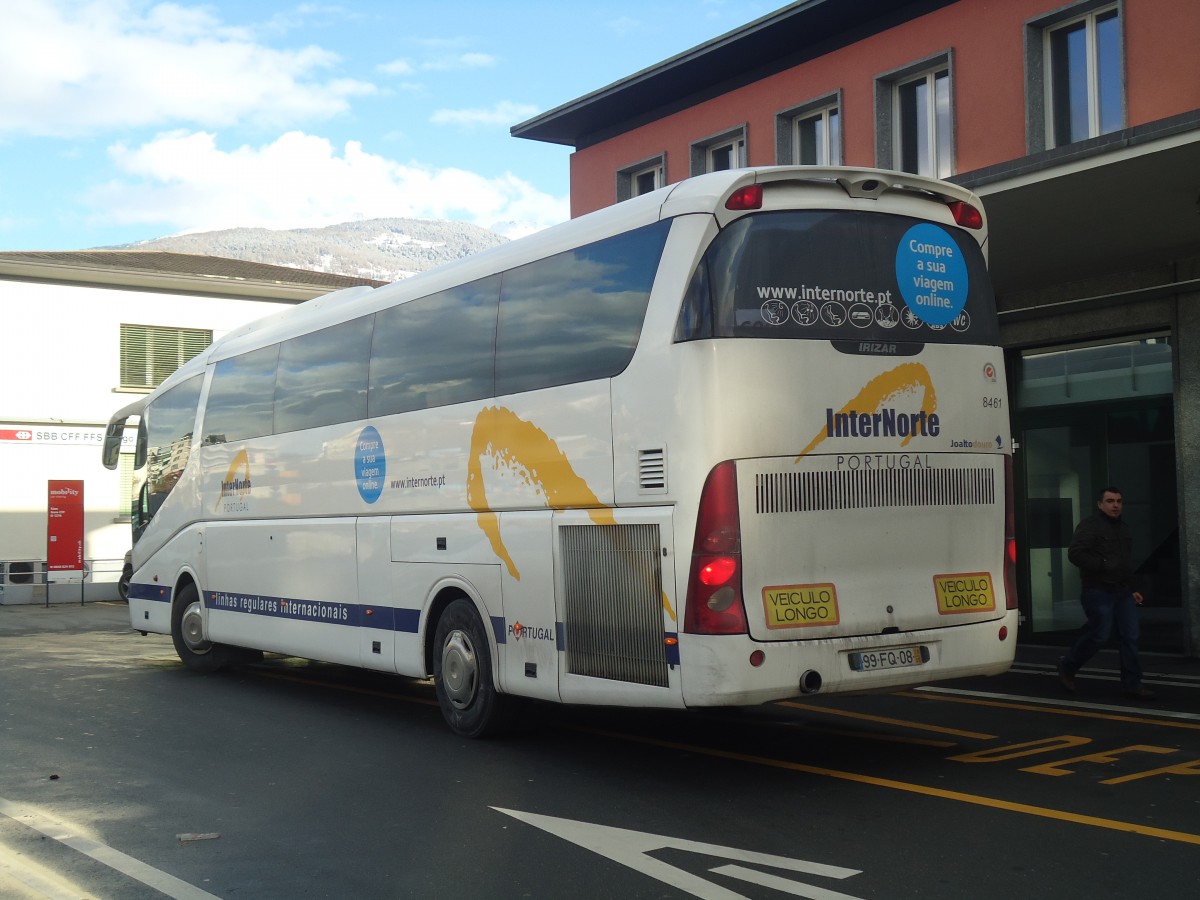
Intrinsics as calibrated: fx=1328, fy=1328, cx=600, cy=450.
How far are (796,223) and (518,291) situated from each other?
2323mm

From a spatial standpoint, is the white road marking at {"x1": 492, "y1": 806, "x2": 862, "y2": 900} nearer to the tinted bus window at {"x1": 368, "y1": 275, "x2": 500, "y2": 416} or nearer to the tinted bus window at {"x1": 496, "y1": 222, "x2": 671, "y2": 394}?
the tinted bus window at {"x1": 496, "y1": 222, "x2": 671, "y2": 394}

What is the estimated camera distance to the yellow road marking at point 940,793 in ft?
21.1

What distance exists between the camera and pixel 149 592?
15742 mm

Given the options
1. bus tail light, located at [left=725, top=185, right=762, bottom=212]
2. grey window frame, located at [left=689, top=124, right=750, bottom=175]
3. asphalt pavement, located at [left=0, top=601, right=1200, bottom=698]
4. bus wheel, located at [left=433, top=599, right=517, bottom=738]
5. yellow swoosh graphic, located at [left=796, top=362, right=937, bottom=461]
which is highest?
grey window frame, located at [left=689, top=124, right=750, bottom=175]

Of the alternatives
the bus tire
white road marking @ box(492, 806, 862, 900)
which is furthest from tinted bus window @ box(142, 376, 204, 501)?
white road marking @ box(492, 806, 862, 900)

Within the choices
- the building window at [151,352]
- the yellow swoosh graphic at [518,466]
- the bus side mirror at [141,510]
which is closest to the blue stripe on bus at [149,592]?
the bus side mirror at [141,510]

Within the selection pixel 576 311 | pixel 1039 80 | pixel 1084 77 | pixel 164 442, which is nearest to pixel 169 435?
pixel 164 442

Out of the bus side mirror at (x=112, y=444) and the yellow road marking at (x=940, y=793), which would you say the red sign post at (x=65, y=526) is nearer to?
the bus side mirror at (x=112, y=444)

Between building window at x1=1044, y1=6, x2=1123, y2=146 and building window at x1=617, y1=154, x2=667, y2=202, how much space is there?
7.43 meters

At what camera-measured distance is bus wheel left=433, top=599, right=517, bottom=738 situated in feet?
31.2

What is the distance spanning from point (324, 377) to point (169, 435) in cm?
443

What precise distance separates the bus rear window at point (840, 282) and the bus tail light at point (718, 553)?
0.90 metres

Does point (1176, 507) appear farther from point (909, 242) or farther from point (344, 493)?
point (344, 493)

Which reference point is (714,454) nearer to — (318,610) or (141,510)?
(318,610)
